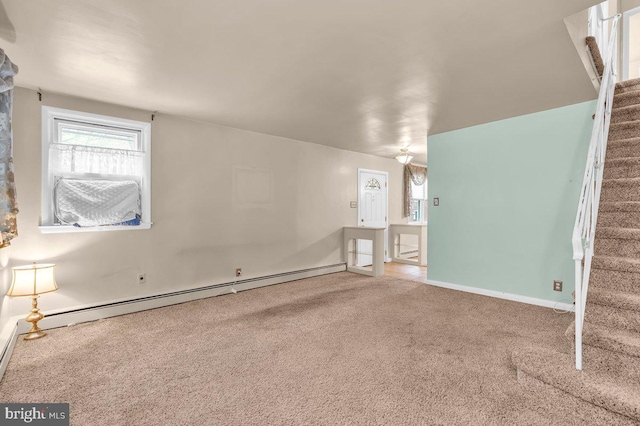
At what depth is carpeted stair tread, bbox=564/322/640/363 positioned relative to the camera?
Result: 1.72 meters

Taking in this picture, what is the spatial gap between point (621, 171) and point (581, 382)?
6.51ft

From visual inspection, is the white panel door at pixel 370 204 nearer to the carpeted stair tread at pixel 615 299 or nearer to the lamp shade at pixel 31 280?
the carpeted stair tread at pixel 615 299

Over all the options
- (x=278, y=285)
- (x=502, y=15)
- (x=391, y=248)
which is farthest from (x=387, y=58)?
(x=391, y=248)

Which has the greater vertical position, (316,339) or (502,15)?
(502,15)

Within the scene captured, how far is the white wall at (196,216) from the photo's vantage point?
302 centimetres

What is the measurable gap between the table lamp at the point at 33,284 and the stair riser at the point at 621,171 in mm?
5188

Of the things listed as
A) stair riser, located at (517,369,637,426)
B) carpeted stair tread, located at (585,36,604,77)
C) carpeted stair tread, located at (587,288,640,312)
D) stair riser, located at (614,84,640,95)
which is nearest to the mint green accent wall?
stair riser, located at (614,84,640,95)

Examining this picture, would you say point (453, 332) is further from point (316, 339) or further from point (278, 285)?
point (278, 285)

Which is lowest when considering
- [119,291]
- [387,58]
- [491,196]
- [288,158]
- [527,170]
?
[119,291]

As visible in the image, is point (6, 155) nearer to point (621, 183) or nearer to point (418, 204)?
point (621, 183)

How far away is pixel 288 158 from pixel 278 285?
2100mm

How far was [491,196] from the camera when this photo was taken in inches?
165

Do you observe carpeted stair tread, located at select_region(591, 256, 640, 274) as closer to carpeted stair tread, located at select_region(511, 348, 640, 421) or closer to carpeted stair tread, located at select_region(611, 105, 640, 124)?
carpeted stair tread, located at select_region(511, 348, 640, 421)

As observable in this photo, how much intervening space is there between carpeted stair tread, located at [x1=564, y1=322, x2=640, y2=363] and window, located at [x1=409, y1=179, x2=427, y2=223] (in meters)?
5.63
